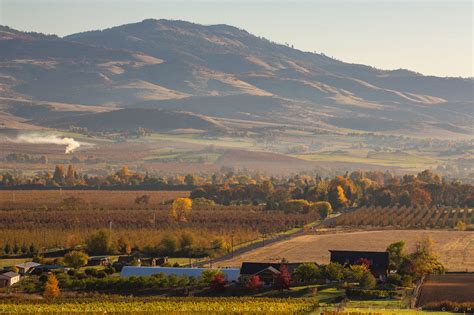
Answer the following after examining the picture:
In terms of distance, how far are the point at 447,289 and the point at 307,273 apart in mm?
6529

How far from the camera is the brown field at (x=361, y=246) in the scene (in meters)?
62.5

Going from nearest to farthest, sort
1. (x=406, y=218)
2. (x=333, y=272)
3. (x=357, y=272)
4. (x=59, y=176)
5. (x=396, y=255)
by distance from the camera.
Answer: (x=357, y=272)
(x=333, y=272)
(x=396, y=255)
(x=406, y=218)
(x=59, y=176)

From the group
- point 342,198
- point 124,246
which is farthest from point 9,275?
point 342,198

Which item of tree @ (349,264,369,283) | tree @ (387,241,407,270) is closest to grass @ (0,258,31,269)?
tree @ (349,264,369,283)

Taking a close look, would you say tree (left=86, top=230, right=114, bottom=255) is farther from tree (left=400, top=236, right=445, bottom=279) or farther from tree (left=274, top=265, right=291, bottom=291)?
tree (left=400, top=236, right=445, bottom=279)

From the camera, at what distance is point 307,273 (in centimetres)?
5284

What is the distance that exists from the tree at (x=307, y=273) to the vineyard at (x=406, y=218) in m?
30.9

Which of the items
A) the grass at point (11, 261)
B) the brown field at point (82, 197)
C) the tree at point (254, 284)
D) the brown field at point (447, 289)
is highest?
the brown field at point (82, 197)

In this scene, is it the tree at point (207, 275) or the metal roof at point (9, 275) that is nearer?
the tree at point (207, 275)

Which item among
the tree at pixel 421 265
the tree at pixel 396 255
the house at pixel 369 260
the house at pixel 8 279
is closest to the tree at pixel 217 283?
the house at pixel 369 260

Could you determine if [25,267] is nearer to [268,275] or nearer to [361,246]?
[268,275]

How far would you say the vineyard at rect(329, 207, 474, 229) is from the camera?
84500 mm

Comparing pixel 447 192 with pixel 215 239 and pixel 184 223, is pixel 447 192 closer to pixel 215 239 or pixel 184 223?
pixel 184 223

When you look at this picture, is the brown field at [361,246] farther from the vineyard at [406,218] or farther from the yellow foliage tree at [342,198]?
the yellow foliage tree at [342,198]
